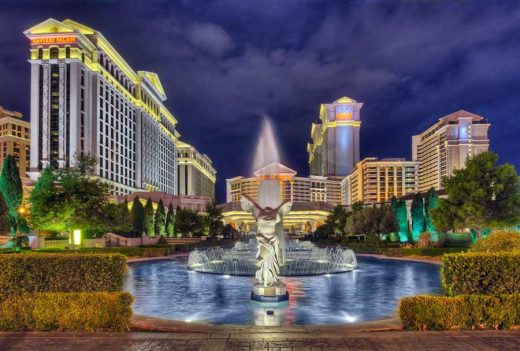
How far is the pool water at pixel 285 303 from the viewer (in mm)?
11133

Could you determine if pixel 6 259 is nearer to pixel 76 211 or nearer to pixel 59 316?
pixel 59 316

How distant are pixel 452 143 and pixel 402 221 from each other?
12529cm

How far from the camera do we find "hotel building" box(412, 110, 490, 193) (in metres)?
154

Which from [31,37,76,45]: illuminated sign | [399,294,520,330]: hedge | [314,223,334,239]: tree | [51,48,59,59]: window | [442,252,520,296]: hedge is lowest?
[314,223,334,239]: tree

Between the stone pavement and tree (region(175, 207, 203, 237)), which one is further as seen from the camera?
tree (region(175, 207, 203, 237))

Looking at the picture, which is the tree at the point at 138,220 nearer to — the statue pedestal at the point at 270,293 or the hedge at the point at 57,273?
the statue pedestal at the point at 270,293

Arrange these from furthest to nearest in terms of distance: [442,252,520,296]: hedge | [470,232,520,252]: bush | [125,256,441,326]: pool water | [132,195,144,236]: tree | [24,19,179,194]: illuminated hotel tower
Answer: [24,19,179,194]: illuminated hotel tower, [132,195,144,236]: tree, [470,232,520,252]: bush, [125,256,441,326]: pool water, [442,252,520,296]: hedge

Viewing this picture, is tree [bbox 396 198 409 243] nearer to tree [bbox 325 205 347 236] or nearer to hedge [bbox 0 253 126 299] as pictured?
tree [bbox 325 205 347 236]

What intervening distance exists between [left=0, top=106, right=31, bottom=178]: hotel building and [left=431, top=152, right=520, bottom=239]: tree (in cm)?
13790

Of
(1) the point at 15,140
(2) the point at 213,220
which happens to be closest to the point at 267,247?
(2) the point at 213,220

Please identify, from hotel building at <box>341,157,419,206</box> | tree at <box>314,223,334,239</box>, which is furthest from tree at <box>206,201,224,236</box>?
hotel building at <box>341,157,419,206</box>

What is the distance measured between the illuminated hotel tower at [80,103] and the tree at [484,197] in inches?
2834

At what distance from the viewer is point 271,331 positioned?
26.8 ft

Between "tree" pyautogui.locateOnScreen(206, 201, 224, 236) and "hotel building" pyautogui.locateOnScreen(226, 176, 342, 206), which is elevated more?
"hotel building" pyautogui.locateOnScreen(226, 176, 342, 206)
